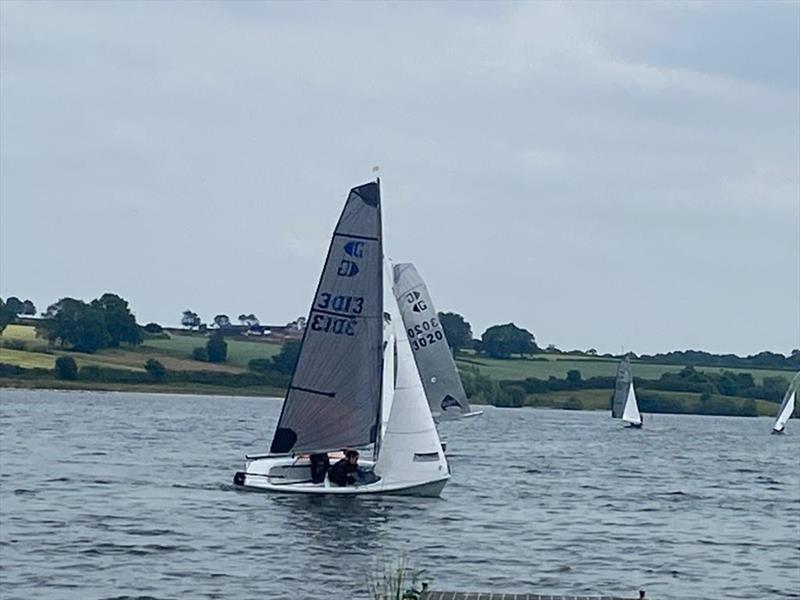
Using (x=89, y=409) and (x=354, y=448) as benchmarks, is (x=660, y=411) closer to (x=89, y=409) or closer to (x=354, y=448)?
(x=89, y=409)

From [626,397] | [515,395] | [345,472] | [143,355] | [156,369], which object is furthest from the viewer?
[143,355]

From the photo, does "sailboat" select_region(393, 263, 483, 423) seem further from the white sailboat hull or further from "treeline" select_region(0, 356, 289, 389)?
"treeline" select_region(0, 356, 289, 389)

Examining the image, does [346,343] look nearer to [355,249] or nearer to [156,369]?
[355,249]

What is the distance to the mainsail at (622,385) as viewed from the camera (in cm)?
12594

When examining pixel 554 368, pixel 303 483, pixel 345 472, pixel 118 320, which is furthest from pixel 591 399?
pixel 345 472

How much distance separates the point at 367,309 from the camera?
48094 mm

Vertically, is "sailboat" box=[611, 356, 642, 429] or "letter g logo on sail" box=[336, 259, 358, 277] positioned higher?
"letter g logo on sail" box=[336, 259, 358, 277]

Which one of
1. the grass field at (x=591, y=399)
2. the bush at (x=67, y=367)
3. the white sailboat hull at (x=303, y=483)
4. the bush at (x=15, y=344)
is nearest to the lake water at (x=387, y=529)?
the white sailboat hull at (x=303, y=483)

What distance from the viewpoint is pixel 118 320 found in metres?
Result: 164

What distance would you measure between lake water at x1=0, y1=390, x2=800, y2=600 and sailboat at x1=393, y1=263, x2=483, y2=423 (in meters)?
2.93

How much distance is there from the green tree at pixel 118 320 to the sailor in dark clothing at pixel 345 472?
119663 millimetres

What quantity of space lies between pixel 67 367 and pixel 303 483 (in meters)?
112

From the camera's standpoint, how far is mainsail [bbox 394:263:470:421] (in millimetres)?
67500

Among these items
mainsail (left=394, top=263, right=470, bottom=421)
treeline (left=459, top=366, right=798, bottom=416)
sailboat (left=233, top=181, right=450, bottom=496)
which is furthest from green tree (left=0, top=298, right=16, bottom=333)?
sailboat (left=233, top=181, right=450, bottom=496)
